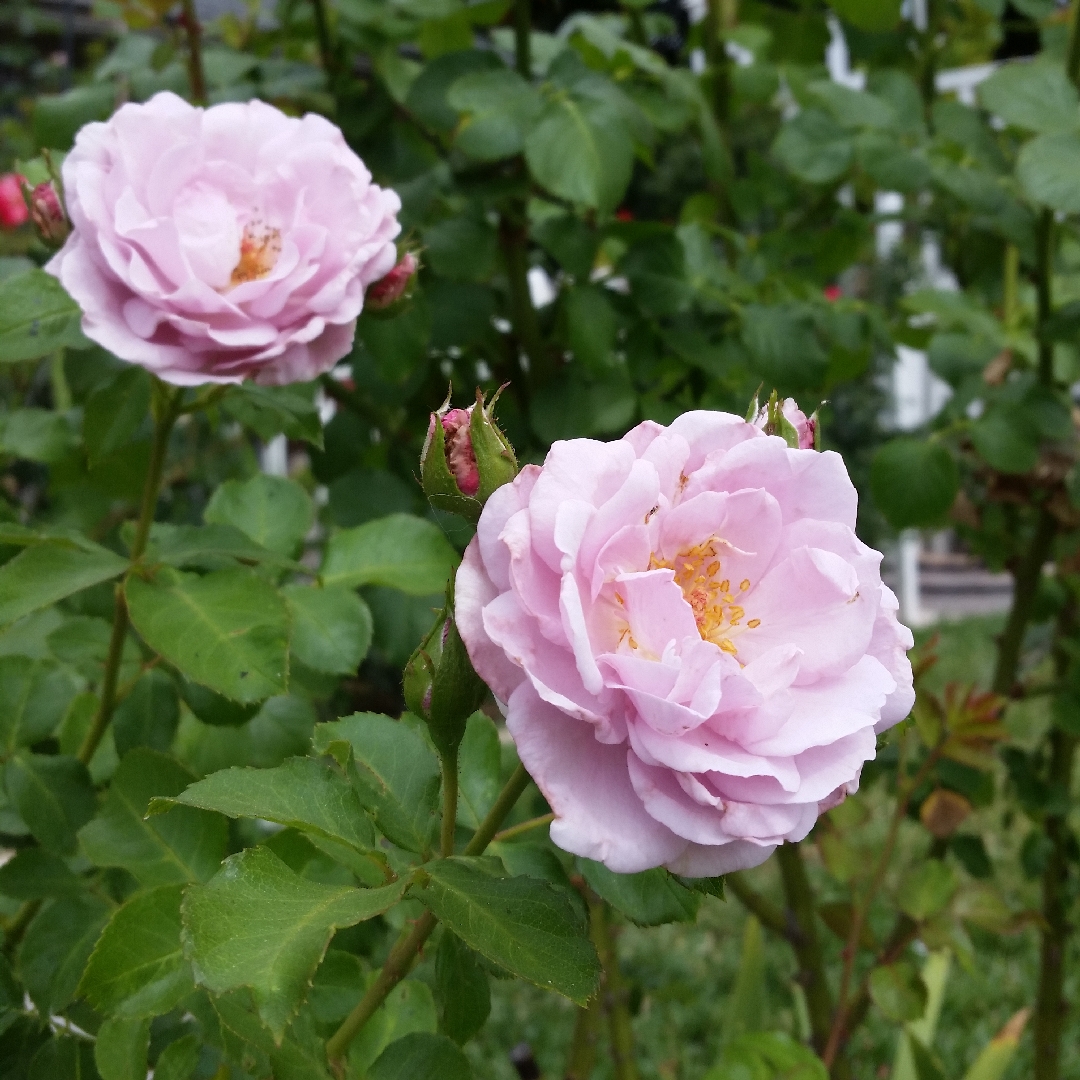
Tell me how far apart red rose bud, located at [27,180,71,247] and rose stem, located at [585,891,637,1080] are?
806 mm

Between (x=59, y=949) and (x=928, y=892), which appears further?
(x=928, y=892)

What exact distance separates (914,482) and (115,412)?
2.64 feet

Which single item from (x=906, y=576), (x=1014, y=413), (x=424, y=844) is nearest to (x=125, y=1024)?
(x=424, y=844)

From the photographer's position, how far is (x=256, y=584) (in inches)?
26.2

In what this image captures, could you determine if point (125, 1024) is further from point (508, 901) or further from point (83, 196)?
point (83, 196)

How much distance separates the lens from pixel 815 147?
1.28m

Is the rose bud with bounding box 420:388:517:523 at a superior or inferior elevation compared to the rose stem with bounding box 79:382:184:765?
superior

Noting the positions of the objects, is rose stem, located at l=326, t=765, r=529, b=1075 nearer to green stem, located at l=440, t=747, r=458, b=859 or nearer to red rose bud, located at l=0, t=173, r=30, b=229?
green stem, located at l=440, t=747, r=458, b=859

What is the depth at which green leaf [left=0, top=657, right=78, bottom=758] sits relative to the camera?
718 millimetres

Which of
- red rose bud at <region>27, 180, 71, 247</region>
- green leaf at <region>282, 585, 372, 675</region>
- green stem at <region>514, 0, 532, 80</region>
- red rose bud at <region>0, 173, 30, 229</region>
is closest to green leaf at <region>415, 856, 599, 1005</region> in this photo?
green leaf at <region>282, 585, 372, 675</region>

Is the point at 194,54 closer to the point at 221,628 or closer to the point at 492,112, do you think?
the point at 492,112

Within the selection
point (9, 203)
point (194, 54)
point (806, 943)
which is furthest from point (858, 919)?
point (9, 203)

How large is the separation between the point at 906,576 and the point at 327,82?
3.91 metres

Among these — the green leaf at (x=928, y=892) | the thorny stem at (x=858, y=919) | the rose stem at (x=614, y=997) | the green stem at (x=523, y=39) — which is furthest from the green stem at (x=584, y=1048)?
the green stem at (x=523, y=39)
